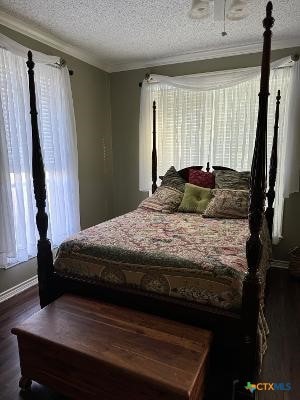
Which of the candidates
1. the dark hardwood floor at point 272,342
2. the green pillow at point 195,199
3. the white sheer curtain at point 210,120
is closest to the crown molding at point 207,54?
the white sheer curtain at point 210,120

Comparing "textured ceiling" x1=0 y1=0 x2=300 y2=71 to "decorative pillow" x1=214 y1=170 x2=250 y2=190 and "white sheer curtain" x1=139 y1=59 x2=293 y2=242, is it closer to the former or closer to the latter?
"white sheer curtain" x1=139 y1=59 x2=293 y2=242

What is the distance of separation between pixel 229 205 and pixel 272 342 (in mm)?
1278

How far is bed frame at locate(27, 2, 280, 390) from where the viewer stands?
4.35ft

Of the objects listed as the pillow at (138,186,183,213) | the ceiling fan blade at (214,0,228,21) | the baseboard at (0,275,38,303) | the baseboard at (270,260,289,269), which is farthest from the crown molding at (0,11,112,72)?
the baseboard at (270,260,289,269)

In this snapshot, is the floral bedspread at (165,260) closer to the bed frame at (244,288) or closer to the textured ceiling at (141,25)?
the bed frame at (244,288)

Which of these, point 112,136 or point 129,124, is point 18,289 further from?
point 129,124

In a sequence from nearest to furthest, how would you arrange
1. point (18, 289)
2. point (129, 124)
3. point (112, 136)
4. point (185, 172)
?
1. point (18, 289)
2. point (185, 172)
3. point (129, 124)
4. point (112, 136)

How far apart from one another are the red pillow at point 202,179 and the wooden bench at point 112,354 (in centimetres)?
192

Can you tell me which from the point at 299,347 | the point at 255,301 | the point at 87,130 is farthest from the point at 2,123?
the point at 299,347

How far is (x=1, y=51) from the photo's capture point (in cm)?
245

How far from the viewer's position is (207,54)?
3.41 m

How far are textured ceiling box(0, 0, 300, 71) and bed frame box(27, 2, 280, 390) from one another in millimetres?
1047

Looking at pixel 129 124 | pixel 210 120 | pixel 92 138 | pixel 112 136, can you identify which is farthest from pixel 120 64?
pixel 210 120

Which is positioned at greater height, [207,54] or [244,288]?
[207,54]
